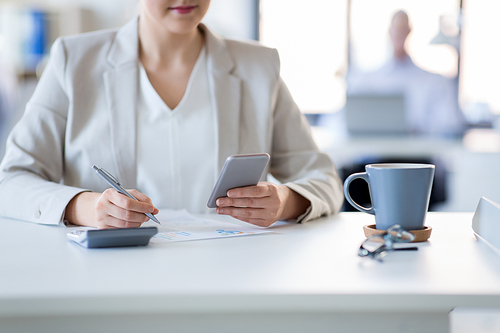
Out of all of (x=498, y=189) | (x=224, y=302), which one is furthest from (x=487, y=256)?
(x=498, y=189)

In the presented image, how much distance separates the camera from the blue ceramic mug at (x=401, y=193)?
29.9 inches

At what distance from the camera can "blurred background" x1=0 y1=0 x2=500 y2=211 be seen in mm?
4426

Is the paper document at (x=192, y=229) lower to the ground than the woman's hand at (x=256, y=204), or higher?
lower

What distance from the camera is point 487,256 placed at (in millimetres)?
702

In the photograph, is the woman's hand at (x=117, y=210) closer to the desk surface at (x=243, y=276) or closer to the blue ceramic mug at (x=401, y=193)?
the desk surface at (x=243, y=276)

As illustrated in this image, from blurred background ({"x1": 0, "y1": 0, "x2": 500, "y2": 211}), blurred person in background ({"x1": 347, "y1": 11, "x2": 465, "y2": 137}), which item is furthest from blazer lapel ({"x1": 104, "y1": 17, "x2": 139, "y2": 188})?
blurred person in background ({"x1": 347, "y1": 11, "x2": 465, "y2": 137})

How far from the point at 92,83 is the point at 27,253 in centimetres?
61

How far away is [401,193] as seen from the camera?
2.52ft

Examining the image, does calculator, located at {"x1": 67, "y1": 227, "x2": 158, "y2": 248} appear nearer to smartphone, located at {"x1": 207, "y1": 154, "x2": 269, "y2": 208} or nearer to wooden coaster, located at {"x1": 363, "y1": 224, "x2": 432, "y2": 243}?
smartphone, located at {"x1": 207, "y1": 154, "x2": 269, "y2": 208}

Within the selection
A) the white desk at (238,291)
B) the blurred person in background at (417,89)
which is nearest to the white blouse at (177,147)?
the white desk at (238,291)

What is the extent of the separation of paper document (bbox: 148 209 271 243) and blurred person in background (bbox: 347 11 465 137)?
375 cm

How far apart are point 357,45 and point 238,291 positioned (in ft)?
14.8

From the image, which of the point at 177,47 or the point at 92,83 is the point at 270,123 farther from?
the point at 92,83

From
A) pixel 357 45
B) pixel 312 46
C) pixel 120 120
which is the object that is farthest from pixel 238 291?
pixel 357 45
